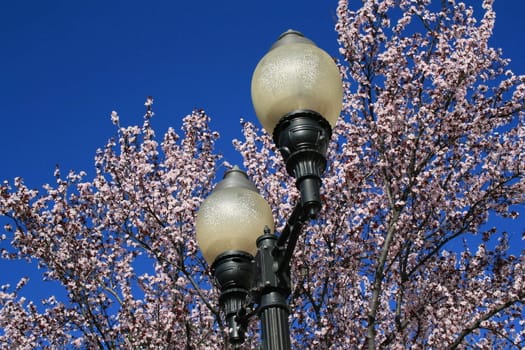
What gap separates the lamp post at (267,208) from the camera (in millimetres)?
3719

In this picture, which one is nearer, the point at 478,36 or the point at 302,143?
the point at 302,143

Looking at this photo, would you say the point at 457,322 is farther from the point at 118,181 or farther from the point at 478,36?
the point at 118,181

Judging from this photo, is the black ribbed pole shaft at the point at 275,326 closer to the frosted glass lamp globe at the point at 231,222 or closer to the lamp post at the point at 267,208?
the lamp post at the point at 267,208

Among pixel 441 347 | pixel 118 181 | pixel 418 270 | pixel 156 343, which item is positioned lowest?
pixel 441 347

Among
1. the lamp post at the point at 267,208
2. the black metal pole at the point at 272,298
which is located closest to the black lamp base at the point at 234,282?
the lamp post at the point at 267,208

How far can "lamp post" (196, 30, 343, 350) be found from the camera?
3.72m

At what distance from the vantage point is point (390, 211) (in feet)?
39.1

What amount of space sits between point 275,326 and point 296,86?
1468 millimetres

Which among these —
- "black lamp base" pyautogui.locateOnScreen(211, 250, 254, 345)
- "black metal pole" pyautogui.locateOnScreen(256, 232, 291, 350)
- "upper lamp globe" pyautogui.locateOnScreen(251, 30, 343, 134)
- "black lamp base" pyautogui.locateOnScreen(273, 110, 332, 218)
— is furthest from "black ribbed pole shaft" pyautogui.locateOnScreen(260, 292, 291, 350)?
"upper lamp globe" pyautogui.locateOnScreen(251, 30, 343, 134)

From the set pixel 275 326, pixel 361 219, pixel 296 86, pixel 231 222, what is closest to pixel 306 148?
pixel 296 86

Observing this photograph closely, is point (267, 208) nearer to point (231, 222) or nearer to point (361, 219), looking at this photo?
point (231, 222)

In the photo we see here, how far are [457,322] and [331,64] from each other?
8.88 meters

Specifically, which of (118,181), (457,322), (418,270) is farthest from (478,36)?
(118,181)

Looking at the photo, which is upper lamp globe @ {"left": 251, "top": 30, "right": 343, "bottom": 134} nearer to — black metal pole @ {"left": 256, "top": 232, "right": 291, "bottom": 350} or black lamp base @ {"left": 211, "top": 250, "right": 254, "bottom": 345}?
black metal pole @ {"left": 256, "top": 232, "right": 291, "bottom": 350}
